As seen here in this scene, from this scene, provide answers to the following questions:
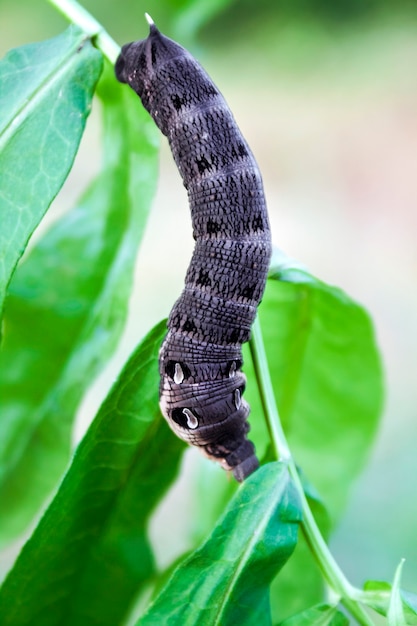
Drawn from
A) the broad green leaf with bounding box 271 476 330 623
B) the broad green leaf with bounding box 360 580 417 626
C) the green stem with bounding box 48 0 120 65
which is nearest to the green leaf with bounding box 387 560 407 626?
the broad green leaf with bounding box 360 580 417 626

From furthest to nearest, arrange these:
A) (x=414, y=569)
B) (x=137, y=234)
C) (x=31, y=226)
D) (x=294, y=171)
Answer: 1. (x=294, y=171)
2. (x=414, y=569)
3. (x=137, y=234)
4. (x=31, y=226)

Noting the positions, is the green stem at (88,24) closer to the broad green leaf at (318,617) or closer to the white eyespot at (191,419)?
the white eyespot at (191,419)

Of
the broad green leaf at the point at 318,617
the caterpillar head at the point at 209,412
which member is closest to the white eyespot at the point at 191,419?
the caterpillar head at the point at 209,412

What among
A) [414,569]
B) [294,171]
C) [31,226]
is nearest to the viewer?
[31,226]

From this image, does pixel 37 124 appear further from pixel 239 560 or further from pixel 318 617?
pixel 318 617

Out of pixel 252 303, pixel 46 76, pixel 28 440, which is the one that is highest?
pixel 46 76

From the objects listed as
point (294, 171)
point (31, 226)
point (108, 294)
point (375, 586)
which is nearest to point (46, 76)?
point (31, 226)

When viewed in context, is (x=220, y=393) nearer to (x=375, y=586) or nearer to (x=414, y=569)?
(x=375, y=586)
